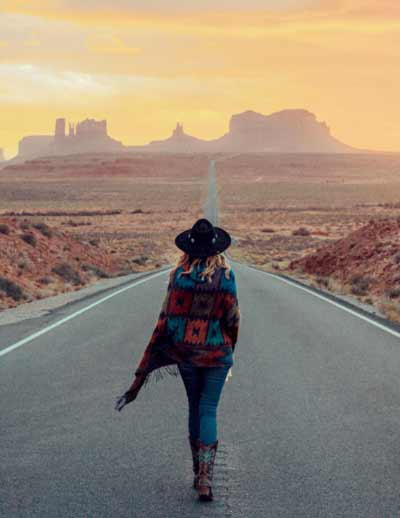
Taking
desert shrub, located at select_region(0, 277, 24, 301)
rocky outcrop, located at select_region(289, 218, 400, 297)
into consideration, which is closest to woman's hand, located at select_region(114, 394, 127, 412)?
desert shrub, located at select_region(0, 277, 24, 301)

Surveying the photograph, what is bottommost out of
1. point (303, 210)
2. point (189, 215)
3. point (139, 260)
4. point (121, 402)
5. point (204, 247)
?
point (189, 215)

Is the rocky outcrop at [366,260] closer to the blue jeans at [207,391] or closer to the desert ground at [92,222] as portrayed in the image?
the desert ground at [92,222]

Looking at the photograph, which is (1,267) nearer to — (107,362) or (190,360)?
(107,362)

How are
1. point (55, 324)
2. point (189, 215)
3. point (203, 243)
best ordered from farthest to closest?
point (189, 215) < point (55, 324) < point (203, 243)

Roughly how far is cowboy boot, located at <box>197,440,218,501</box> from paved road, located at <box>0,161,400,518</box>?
0.31ft

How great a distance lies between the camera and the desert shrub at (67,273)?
27.0m

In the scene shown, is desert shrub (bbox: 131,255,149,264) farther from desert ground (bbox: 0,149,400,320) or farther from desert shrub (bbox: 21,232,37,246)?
desert shrub (bbox: 21,232,37,246)

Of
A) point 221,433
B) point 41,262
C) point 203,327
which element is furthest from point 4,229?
point 203,327

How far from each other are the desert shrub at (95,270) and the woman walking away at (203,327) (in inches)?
979

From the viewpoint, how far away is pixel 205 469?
214 inches

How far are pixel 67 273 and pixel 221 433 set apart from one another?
67.9 ft

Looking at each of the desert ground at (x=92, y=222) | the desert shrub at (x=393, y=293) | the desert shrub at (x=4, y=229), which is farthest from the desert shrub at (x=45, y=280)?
the desert shrub at (x=393, y=293)

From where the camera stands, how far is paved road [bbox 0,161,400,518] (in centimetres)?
544

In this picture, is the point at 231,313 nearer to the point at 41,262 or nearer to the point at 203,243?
the point at 203,243
